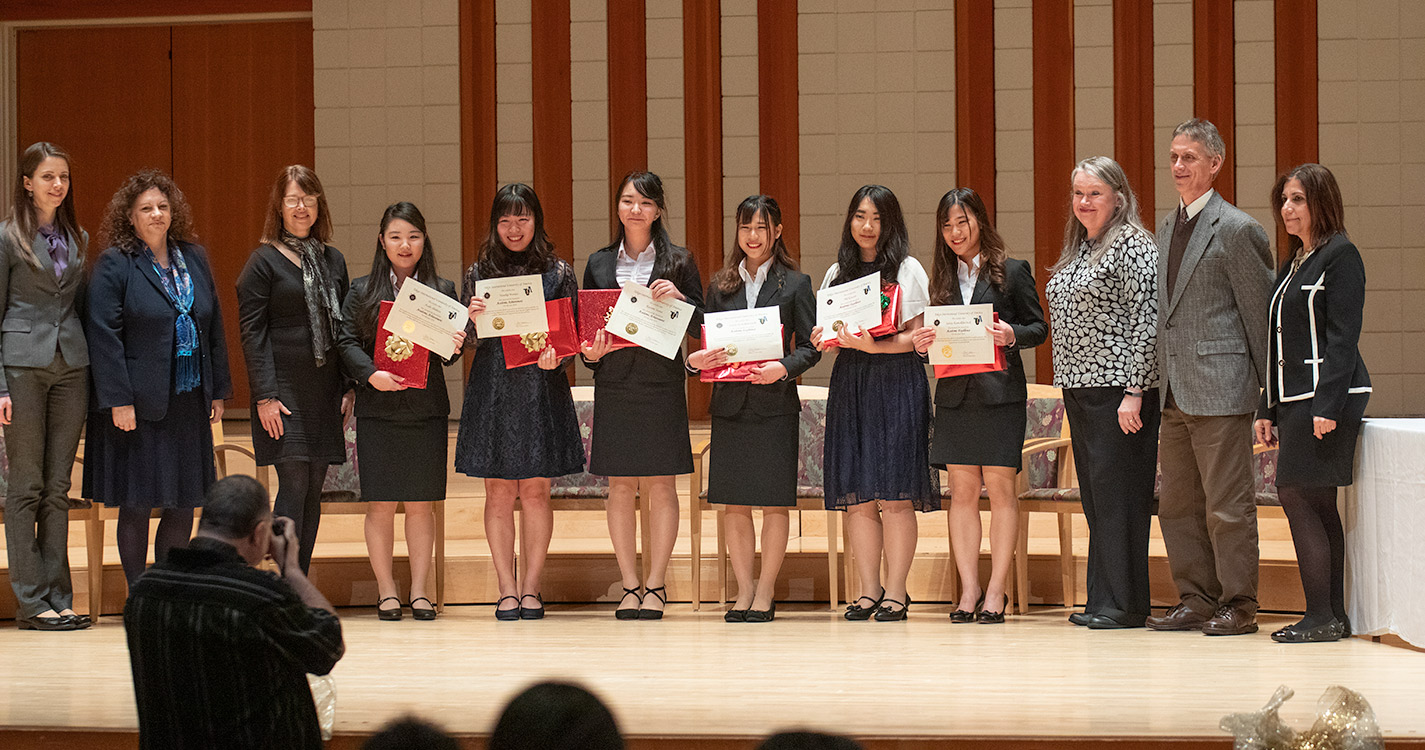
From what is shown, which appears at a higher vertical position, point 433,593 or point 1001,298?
point 1001,298

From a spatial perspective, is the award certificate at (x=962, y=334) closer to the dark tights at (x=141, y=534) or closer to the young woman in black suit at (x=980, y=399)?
the young woman in black suit at (x=980, y=399)

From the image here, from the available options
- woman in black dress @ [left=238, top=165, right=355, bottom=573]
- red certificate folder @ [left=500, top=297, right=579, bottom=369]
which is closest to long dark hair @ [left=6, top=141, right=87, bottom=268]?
woman in black dress @ [left=238, top=165, right=355, bottom=573]

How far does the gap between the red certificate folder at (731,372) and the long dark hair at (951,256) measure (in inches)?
22.8

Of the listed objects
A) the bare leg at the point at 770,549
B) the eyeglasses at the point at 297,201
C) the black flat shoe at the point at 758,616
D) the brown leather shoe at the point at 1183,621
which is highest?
the eyeglasses at the point at 297,201

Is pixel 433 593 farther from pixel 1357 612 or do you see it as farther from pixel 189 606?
pixel 1357 612

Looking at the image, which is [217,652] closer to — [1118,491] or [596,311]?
[596,311]

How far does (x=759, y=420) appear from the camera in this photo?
4676 mm

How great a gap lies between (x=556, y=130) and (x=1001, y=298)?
13.2ft

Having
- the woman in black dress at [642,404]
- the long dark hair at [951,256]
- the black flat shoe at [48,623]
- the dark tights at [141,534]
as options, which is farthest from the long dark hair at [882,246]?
the black flat shoe at [48,623]

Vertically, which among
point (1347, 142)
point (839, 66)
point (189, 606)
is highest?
point (839, 66)

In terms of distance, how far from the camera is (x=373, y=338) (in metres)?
4.75

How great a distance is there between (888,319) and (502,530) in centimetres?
155

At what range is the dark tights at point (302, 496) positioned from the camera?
15.1 feet

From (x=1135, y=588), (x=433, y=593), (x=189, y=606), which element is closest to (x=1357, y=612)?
(x=1135, y=588)
